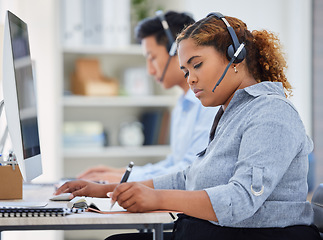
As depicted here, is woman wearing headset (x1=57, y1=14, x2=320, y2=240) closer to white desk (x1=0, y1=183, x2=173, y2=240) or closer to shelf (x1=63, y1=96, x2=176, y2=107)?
white desk (x1=0, y1=183, x2=173, y2=240)

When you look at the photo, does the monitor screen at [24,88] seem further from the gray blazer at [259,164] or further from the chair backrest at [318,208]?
the chair backrest at [318,208]

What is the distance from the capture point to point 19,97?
129 cm

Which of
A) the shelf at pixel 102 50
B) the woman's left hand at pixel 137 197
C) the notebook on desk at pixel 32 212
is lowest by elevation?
the notebook on desk at pixel 32 212

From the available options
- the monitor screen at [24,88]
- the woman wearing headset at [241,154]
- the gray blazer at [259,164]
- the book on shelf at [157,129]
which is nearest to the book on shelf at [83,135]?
the book on shelf at [157,129]

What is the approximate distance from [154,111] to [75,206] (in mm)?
2533

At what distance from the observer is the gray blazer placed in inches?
42.9

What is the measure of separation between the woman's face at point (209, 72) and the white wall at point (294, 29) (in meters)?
2.32

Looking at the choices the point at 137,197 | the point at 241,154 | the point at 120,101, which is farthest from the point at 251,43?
the point at 120,101

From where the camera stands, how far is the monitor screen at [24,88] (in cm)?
130

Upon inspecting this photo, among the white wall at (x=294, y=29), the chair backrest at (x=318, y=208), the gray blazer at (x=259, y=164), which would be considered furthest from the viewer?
the white wall at (x=294, y=29)

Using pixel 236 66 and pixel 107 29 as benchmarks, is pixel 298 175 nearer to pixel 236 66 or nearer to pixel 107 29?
pixel 236 66

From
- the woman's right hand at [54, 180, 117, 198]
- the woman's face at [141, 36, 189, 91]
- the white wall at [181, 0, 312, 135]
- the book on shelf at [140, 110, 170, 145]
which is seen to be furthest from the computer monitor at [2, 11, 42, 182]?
the white wall at [181, 0, 312, 135]

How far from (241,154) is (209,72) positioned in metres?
0.30

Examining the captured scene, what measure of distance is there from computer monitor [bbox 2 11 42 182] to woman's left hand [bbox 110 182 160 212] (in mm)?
291
